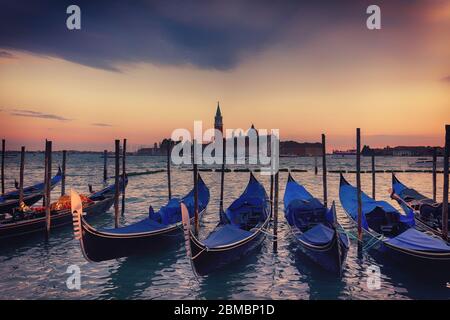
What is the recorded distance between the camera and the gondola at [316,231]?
30.5ft

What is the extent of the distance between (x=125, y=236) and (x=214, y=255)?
2.94m

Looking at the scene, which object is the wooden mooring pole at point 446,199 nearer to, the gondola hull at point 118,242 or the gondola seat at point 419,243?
the gondola seat at point 419,243

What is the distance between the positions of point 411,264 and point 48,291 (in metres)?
9.82

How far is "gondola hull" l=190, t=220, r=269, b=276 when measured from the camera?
8.90 metres

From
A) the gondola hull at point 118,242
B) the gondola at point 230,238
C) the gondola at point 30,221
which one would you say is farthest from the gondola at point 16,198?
the gondola at point 230,238

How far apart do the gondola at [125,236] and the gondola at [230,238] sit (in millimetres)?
1564

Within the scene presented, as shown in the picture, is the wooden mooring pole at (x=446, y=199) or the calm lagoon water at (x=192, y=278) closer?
the calm lagoon water at (x=192, y=278)

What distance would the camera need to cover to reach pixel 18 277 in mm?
9875

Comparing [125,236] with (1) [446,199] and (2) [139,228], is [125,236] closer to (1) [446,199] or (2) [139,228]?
(2) [139,228]

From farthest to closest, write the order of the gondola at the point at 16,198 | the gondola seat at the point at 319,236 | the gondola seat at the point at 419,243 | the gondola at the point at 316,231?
1. the gondola at the point at 16,198
2. the gondola seat at the point at 319,236
3. the gondola at the point at 316,231
4. the gondola seat at the point at 419,243
